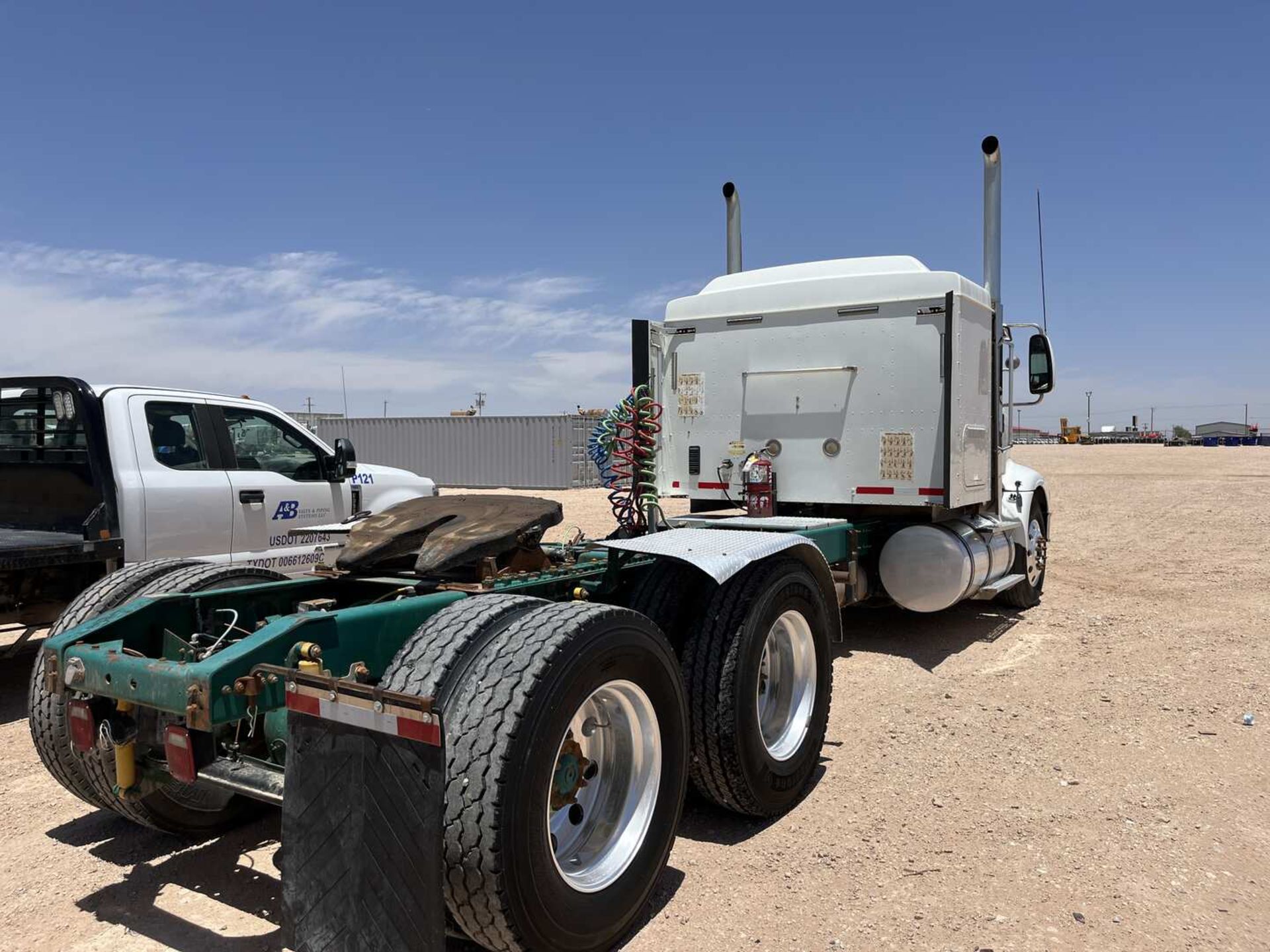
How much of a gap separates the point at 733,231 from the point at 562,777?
649 cm

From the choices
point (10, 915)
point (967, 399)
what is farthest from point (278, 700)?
point (967, 399)

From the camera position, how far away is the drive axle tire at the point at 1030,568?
27.4 feet

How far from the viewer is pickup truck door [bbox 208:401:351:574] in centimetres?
694

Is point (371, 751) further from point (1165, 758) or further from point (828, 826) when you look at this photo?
point (1165, 758)

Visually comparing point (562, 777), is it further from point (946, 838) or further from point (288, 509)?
point (288, 509)

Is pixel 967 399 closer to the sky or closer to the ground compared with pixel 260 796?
closer to the sky

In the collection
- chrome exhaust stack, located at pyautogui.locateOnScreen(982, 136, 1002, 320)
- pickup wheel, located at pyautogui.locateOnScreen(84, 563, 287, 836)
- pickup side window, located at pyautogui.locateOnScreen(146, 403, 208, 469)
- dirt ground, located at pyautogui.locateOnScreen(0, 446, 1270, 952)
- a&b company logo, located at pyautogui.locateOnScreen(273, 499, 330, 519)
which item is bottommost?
dirt ground, located at pyautogui.locateOnScreen(0, 446, 1270, 952)

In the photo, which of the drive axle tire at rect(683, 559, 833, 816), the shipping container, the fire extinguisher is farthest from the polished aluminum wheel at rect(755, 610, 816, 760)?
the shipping container

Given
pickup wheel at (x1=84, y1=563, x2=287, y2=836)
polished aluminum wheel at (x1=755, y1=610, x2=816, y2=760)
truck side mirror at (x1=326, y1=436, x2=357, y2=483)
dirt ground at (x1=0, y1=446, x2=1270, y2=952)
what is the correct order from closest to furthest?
dirt ground at (x1=0, y1=446, x2=1270, y2=952) < pickup wheel at (x1=84, y1=563, x2=287, y2=836) < polished aluminum wheel at (x1=755, y1=610, x2=816, y2=760) < truck side mirror at (x1=326, y1=436, x2=357, y2=483)

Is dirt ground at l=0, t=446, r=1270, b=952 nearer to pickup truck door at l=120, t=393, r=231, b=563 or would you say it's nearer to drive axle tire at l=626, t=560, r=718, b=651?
drive axle tire at l=626, t=560, r=718, b=651

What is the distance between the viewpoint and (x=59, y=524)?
6031 mm

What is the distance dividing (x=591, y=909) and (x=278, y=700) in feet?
3.62

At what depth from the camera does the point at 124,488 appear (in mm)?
6020

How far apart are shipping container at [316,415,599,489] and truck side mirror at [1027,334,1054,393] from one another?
1965 centimetres
